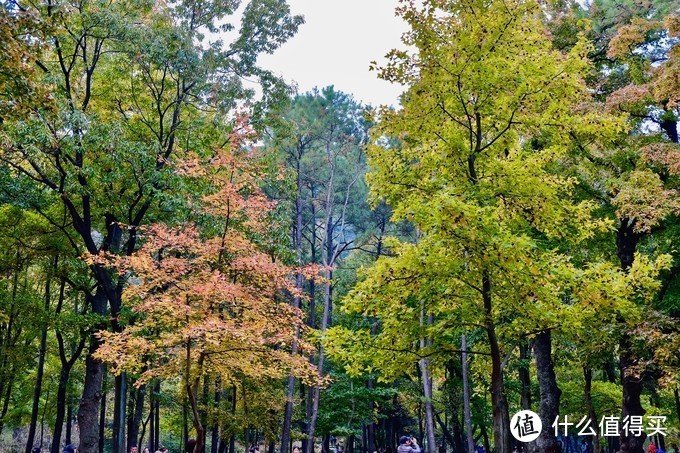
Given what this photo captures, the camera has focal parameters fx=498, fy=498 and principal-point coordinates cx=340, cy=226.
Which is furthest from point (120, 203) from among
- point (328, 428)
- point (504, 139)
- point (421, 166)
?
point (328, 428)

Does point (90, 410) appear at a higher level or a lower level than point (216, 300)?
lower

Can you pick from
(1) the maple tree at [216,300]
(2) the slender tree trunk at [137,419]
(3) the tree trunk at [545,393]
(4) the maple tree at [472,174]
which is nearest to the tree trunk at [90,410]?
(1) the maple tree at [216,300]

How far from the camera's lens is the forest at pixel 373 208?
648cm

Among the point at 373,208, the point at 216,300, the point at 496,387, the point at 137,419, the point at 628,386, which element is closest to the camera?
the point at 496,387

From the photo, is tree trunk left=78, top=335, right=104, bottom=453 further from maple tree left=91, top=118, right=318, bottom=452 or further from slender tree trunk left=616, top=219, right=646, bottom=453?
slender tree trunk left=616, top=219, right=646, bottom=453

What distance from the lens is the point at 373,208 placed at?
307 inches

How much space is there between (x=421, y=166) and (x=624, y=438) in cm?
1065

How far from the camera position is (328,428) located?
2223 cm

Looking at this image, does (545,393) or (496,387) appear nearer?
(496,387)

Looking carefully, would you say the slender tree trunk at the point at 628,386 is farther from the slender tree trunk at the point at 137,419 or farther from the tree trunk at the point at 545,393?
the slender tree trunk at the point at 137,419

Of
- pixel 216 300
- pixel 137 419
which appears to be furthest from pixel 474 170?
pixel 137 419

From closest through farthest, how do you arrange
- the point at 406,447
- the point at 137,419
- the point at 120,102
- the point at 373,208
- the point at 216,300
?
the point at 373,208, the point at 216,300, the point at 406,447, the point at 120,102, the point at 137,419

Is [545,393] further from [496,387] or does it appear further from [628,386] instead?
[496,387]

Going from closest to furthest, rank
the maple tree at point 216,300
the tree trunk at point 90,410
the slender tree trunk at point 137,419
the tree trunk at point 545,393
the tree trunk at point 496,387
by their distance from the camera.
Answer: the tree trunk at point 496,387
the maple tree at point 216,300
the tree trunk at point 90,410
the tree trunk at point 545,393
the slender tree trunk at point 137,419
